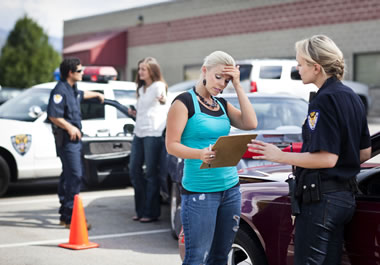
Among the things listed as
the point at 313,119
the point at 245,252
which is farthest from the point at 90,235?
the point at 313,119

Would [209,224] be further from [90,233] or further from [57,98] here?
[57,98]

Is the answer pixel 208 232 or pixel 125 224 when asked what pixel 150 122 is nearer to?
pixel 125 224

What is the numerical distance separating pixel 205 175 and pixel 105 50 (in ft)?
102

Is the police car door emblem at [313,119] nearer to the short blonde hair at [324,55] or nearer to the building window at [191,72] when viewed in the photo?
the short blonde hair at [324,55]

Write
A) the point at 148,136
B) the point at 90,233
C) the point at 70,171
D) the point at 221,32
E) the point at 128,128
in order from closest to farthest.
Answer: the point at 90,233, the point at 70,171, the point at 148,136, the point at 128,128, the point at 221,32

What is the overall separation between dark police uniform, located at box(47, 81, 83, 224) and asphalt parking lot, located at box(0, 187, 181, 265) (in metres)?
0.49

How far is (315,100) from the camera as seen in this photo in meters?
3.16

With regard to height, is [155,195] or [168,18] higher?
[168,18]

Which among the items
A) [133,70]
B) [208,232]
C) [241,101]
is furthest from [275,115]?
[133,70]

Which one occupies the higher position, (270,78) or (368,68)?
(368,68)

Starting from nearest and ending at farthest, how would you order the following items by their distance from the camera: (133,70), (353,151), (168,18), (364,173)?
(353,151) → (364,173) → (168,18) → (133,70)

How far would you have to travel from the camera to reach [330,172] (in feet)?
10.3

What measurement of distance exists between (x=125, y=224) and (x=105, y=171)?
58.0 inches

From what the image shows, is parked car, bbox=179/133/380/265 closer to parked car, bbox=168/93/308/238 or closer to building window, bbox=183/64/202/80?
parked car, bbox=168/93/308/238
